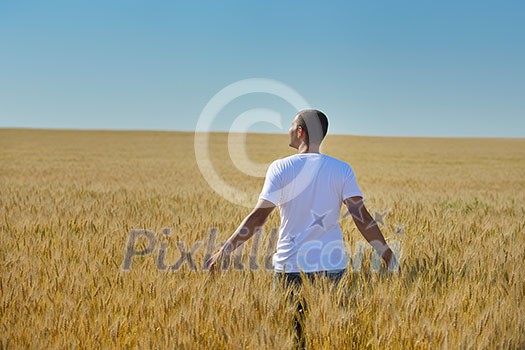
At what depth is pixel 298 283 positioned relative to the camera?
3162 mm

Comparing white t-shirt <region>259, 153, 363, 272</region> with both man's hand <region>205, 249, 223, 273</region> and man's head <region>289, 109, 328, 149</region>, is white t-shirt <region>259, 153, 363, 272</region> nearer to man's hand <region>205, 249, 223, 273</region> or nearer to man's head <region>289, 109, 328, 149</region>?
man's head <region>289, 109, 328, 149</region>

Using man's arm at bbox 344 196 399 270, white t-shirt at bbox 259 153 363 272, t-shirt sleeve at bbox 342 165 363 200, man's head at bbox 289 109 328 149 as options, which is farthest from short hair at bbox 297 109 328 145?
man's arm at bbox 344 196 399 270

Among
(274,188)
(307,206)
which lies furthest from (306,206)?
(274,188)

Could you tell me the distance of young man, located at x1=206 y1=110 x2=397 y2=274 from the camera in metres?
3.14

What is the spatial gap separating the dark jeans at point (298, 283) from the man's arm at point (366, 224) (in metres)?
0.28

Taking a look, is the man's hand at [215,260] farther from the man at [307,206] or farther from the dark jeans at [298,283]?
the dark jeans at [298,283]

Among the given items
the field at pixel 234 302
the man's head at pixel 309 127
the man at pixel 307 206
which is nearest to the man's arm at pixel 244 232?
the man at pixel 307 206

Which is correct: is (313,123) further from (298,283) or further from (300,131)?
(298,283)

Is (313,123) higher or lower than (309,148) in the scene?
higher

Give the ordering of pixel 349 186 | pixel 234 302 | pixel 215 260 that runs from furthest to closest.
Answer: pixel 349 186 < pixel 215 260 < pixel 234 302

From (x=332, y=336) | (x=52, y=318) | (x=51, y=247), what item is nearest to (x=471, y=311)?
(x=332, y=336)

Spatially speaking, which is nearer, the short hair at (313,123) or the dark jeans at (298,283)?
the dark jeans at (298,283)

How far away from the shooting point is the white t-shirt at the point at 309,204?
10.3ft

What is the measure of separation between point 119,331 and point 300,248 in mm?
1147
